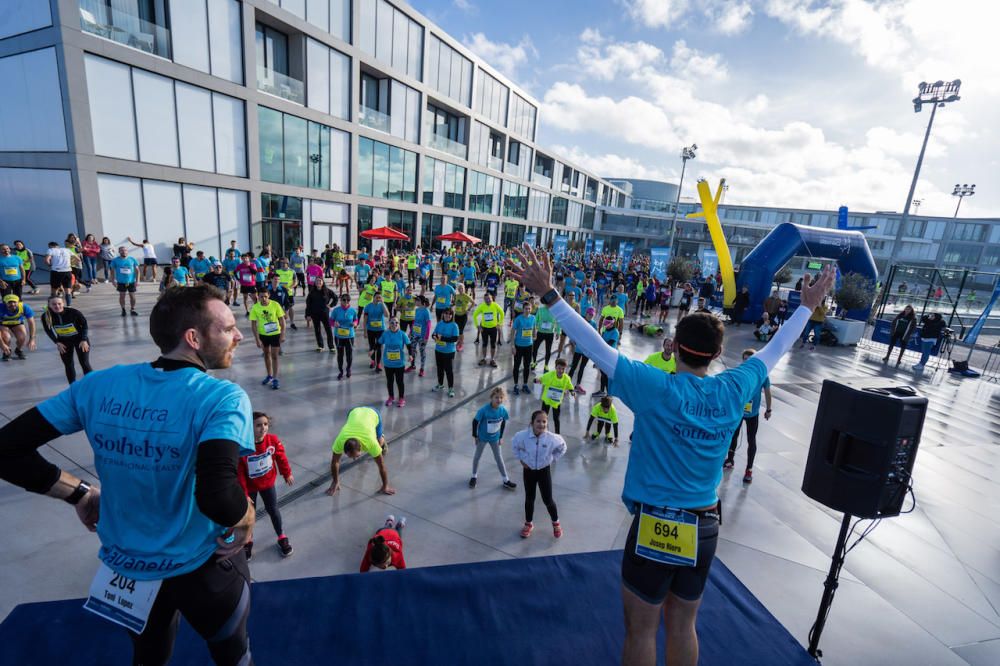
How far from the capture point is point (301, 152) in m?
21.6

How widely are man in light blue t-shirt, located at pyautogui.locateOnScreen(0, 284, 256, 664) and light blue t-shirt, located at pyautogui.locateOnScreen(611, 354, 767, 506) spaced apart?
1721mm

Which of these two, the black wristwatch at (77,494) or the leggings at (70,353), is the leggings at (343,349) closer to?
the leggings at (70,353)

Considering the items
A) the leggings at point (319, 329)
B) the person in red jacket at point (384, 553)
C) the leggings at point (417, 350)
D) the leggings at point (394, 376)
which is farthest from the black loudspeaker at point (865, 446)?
the leggings at point (319, 329)

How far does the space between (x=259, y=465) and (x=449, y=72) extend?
110 feet

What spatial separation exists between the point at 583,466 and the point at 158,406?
18.5ft

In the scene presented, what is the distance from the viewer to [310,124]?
71.6 feet

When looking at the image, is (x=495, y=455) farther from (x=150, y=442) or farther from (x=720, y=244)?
(x=720, y=244)

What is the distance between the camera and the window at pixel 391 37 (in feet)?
78.1

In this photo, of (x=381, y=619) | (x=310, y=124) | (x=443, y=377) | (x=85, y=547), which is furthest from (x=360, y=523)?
(x=310, y=124)

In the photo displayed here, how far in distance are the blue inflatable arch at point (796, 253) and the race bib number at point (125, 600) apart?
20.9 m

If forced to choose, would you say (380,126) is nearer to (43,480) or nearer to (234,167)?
(234,167)

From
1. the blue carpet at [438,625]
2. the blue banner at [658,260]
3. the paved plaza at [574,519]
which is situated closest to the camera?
the blue carpet at [438,625]

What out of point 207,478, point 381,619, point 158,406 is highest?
point 158,406

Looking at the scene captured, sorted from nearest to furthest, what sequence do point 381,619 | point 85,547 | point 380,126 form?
point 381,619 < point 85,547 < point 380,126
